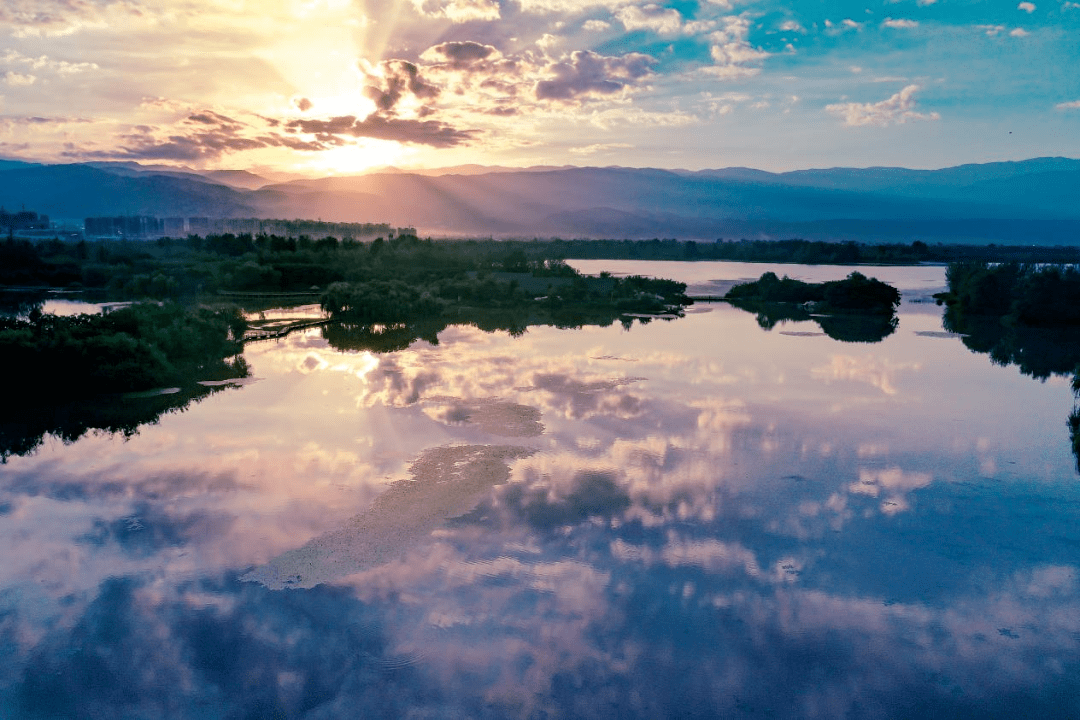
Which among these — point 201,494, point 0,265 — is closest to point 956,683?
point 201,494

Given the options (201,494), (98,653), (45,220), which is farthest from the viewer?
(45,220)

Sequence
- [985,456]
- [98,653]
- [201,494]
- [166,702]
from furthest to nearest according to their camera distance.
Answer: [985,456], [201,494], [98,653], [166,702]

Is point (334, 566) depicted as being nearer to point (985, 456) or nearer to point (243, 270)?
point (985, 456)

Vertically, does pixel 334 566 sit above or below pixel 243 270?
below

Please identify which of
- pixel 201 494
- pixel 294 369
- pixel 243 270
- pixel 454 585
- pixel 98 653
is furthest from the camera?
pixel 243 270

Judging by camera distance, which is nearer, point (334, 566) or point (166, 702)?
point (166, 702)

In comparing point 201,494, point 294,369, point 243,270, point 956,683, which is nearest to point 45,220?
point 243,270

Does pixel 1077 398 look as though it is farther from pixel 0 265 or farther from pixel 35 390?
pixel 0 265
